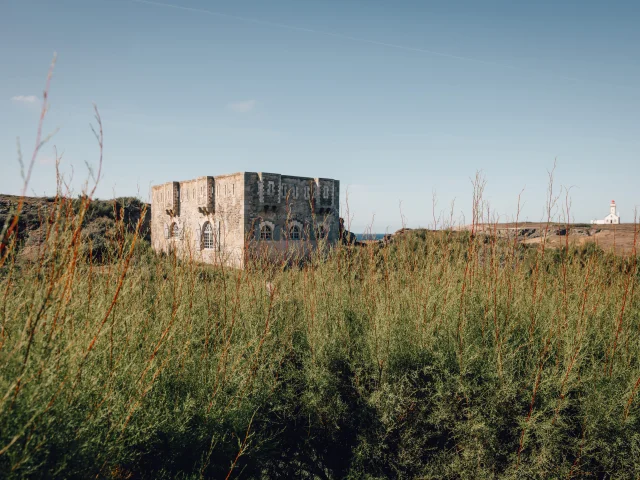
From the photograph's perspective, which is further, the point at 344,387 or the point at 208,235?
the point at 208,235

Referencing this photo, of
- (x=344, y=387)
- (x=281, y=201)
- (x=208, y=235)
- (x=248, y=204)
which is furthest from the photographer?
(x=208, y=235)

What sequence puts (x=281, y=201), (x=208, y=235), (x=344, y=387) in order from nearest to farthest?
(x=344, y=387)
(x=281, y=201)
(x=208, y=235)

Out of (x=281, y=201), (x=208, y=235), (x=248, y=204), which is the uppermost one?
(x=281, y=201)

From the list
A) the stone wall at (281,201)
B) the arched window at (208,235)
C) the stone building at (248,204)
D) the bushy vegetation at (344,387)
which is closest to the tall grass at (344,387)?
the bushy vegetation at (344,387)

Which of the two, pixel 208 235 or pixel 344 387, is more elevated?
pixel 208 235

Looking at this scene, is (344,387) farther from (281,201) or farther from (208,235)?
(208,235)

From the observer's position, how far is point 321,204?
2002cm

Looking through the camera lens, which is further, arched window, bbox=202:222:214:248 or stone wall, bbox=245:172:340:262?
arched window, bbox=202:222:214:248

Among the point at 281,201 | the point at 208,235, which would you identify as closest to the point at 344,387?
the point at 281,201

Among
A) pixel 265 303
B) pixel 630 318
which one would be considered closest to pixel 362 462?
pixel 265 303

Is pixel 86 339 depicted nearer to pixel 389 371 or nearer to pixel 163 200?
pixel 389 371

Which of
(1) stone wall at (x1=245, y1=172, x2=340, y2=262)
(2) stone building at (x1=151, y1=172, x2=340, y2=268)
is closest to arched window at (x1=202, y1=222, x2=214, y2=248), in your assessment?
(2) stone building at (x1=151, y1=172, x2=340, y2=268)

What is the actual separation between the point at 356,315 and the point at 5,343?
297cm

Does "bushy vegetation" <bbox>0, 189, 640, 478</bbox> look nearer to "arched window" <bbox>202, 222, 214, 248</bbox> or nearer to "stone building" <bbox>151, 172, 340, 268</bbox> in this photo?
"stone building" <bbox>151, 172, 340, 268</bbox>
